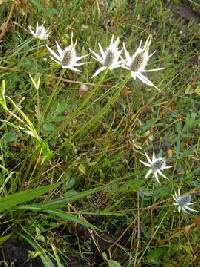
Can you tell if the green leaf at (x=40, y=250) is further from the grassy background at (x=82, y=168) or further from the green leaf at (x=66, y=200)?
the green leaf at (x=66, y=200)

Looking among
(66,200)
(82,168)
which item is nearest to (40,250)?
(66,200)

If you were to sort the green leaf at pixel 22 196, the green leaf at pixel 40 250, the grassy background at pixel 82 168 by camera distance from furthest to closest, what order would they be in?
the grassy background at pixel 82 168
the green leaf at pixel 40 250
the green leaf at pixel 22 196

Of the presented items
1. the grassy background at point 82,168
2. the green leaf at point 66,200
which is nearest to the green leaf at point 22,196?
the grassy background at point 82,168

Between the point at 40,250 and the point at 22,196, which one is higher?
the point at 22,196

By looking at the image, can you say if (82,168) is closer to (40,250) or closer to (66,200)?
(66,200)

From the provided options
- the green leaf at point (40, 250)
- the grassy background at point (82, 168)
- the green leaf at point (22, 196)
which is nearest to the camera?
the green leaf at point (22, 196)

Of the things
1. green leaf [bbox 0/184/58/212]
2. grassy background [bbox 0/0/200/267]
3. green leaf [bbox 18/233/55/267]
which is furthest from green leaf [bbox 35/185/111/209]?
green leaf [bbox 0/184/58/212]

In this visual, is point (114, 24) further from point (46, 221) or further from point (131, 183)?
Answer: point (46, 221)

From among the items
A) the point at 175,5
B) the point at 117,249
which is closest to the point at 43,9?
the point at 117,249
